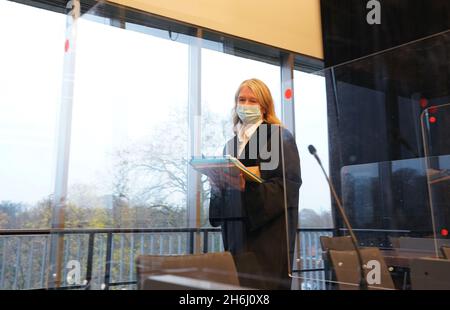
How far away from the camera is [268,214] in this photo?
145 centimetres

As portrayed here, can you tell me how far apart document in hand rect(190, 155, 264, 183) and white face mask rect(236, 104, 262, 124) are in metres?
0.24

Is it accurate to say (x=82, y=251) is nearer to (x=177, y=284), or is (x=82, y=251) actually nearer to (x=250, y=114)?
(x=250, y=114)

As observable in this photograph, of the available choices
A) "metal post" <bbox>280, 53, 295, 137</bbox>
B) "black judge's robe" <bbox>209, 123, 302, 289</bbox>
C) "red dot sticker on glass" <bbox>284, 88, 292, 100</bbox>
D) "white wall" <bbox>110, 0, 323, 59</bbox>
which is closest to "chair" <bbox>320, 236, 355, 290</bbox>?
"black judge's robe" <bbox>209, 123, 302, 289</bbox>

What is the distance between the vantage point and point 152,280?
0.79 meters

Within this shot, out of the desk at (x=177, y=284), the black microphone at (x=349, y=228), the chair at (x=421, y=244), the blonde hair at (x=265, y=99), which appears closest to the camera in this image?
the desk at (x=177, y=284)

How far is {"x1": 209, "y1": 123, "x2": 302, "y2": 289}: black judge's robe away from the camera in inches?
54.9

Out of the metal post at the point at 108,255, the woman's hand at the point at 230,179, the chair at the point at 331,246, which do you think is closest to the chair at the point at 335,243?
the chair at the point at 331,246

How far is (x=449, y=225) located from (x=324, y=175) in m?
0.66

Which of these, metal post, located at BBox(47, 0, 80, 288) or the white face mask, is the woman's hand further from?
metal post, located at BBox(47, 0, 80, 288)

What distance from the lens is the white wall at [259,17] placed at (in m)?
2.35

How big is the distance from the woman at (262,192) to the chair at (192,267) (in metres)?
0.27

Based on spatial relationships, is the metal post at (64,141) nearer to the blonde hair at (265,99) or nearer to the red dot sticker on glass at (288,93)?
the blonde hair at (265,99)

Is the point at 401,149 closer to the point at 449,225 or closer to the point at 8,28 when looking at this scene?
the point at 449,225

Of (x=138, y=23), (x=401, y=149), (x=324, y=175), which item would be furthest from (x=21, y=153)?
(x=401, y=149)
